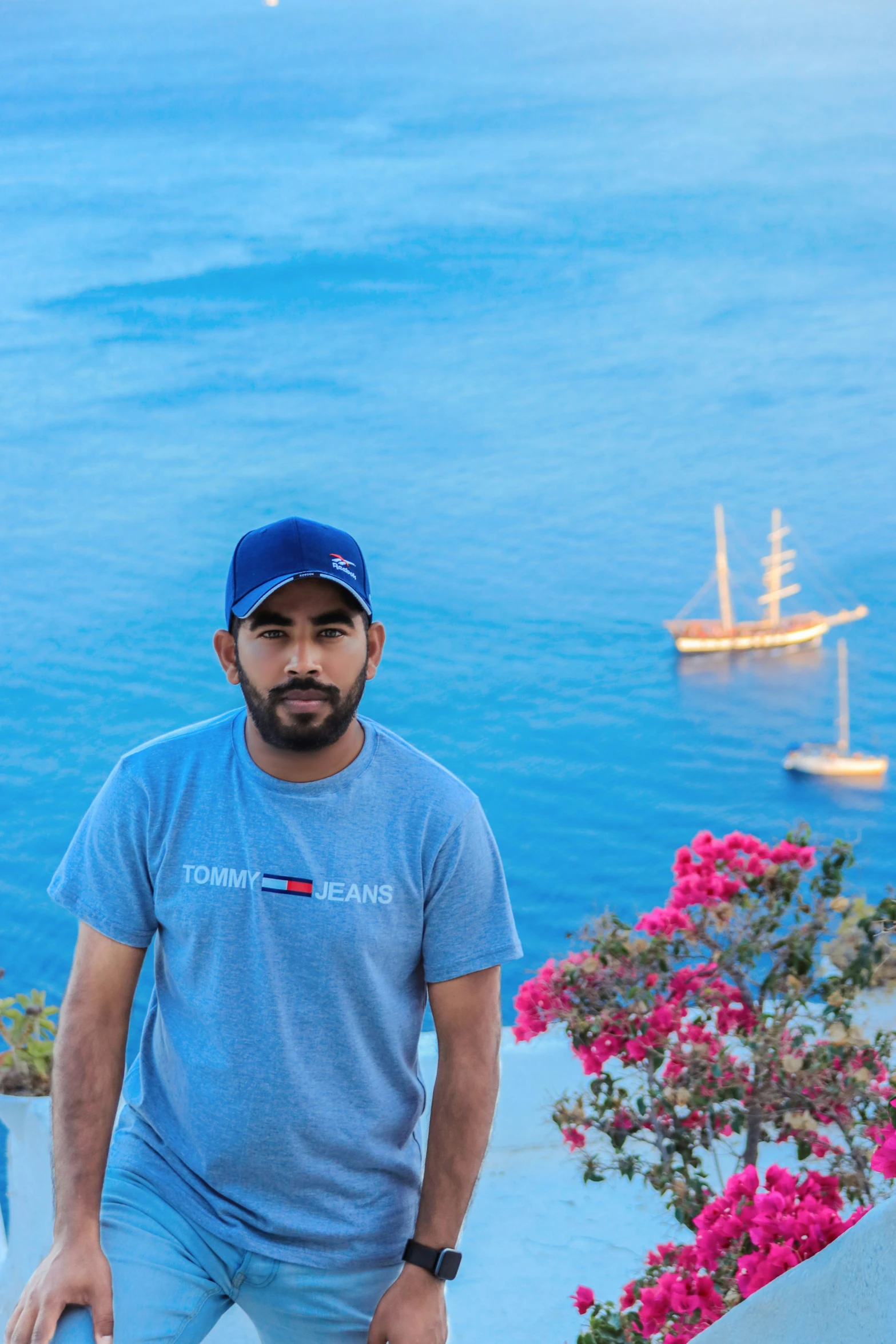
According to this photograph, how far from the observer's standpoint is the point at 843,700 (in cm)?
1016

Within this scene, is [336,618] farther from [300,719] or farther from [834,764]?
[834,764]

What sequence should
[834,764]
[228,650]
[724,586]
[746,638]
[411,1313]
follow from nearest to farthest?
[411,1313] < [228,650] < [834,764] < [724,586] < [746,638]

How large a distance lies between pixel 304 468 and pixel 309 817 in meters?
11.9

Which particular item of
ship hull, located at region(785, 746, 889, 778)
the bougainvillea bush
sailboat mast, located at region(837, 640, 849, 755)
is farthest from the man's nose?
sailboat mast, located at region(837, 640, 849, 755)

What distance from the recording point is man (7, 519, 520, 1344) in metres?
1.07

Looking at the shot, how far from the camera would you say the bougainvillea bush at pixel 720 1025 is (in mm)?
1778

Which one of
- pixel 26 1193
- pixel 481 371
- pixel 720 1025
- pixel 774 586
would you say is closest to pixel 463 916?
pixel 720 1025

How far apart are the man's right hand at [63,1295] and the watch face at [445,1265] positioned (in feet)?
0.79

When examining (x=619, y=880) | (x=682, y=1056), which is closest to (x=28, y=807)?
(x=619, y=880)

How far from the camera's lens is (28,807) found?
9.13 m

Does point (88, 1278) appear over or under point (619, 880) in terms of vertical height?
under

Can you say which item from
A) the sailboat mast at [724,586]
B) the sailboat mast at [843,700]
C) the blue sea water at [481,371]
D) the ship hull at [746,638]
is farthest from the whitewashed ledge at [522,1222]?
the sailboat mast at [724,586]

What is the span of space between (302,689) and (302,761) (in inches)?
2.4

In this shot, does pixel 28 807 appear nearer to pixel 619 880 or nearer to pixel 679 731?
pixel 619 880
